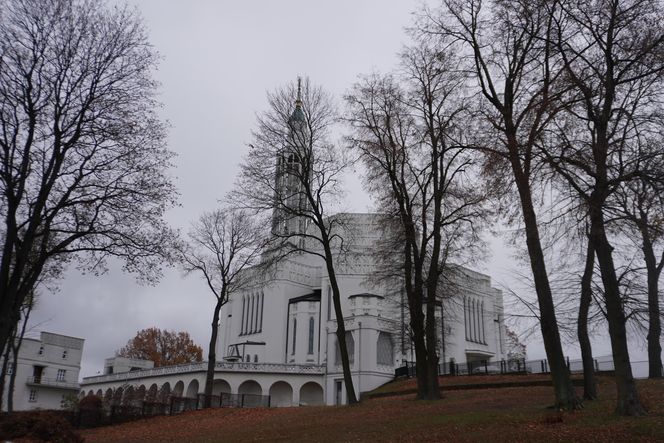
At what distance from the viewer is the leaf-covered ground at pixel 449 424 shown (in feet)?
35.1

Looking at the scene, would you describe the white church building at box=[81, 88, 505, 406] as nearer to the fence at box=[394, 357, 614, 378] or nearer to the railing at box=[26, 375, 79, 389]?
the fence at box=[394, 357, 614, 378]

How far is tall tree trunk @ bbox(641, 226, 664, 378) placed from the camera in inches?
773

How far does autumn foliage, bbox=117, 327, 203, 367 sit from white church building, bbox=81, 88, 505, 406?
17.7 meters

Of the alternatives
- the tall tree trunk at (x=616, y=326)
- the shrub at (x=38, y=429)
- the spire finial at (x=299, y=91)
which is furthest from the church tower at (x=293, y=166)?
the tall tree trunk at (x=616, y=326)

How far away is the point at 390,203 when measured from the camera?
23250mm

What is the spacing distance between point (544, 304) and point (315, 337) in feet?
127

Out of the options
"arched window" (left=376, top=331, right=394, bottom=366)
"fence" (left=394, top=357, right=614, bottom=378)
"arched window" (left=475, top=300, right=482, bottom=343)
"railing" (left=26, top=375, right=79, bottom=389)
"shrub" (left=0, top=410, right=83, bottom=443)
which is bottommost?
"shrub" (left=0, top=410, right=83, bottom=443)

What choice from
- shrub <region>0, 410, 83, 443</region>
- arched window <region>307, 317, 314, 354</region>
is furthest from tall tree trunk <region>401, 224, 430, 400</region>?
arched window <region>307, 317, 314, 354</region>

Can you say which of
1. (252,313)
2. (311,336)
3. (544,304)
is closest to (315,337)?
(311,336)

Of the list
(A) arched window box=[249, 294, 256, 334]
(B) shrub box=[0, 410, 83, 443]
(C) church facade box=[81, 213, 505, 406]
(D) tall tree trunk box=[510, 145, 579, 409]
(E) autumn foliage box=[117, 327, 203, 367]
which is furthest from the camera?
(E) autumn foliage box=[117, 327, 203, 367]

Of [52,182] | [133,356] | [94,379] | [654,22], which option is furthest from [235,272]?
[133,356]

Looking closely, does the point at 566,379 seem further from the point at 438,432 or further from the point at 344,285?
the point at 344,285

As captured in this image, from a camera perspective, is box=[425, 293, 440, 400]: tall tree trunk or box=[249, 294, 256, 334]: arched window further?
box=[249, 294, 256, 334]: arched window

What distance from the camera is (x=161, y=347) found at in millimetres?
82062
